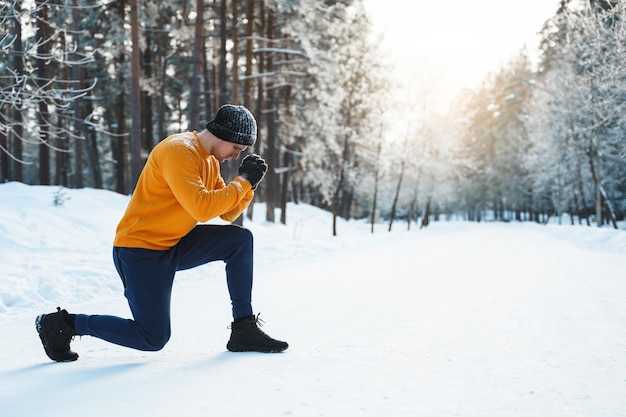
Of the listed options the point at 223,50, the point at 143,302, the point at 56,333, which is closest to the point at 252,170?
the point at 143,302

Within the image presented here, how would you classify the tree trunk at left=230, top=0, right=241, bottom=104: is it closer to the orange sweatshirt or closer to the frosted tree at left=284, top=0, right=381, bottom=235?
the frosted tree at left=284, top=0, right=381, bottom=235

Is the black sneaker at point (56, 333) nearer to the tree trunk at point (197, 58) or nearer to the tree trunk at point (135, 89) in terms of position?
the tree trunk at point (135, 89)

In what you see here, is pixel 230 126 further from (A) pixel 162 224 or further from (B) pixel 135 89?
(B) pixel 135 89

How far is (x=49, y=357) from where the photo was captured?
3135 millimetres

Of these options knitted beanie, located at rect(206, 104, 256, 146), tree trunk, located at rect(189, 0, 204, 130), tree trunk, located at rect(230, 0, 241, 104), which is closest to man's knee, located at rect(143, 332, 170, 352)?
knitted beanie, located at rect(206, 104, 256, 146)

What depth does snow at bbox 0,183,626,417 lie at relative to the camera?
240cm

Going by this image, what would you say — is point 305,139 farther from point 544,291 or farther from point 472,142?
point 472,142

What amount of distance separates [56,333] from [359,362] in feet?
6.31

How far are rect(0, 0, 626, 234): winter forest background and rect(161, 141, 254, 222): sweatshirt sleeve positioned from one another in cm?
1040

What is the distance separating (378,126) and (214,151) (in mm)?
23872

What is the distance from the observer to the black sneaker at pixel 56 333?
10.00 feet

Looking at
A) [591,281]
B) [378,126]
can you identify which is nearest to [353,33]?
[378,126]

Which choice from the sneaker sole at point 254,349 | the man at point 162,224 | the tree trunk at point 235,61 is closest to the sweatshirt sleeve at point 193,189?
the man at point 162,224

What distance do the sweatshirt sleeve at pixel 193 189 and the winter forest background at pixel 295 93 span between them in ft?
34.1
